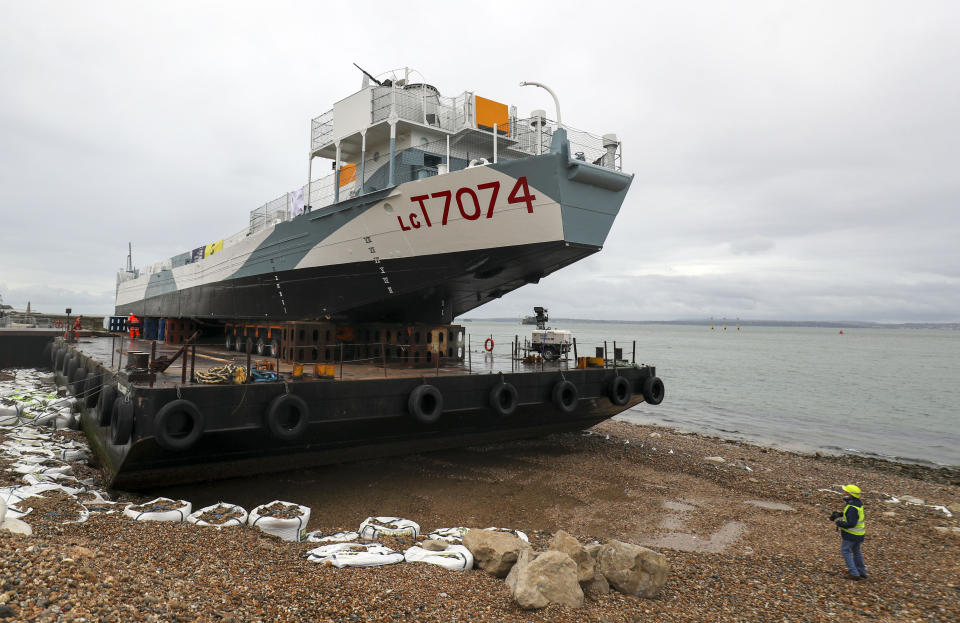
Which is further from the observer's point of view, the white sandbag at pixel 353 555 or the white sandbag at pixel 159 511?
the white sandbag at pixel 159 511

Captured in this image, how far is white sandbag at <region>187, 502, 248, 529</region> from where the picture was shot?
6801 mm

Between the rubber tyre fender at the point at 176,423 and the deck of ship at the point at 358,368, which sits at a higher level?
the deck of ship at the point at 358,368

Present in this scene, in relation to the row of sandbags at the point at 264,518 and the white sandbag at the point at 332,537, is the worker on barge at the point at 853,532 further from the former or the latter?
the white sandbag at the point at 332,537

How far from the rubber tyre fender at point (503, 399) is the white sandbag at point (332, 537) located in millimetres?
4425

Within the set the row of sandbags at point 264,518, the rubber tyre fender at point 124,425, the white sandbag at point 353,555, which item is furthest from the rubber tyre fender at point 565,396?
the rubber tyre fender at point 124,425

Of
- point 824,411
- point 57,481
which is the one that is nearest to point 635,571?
point 57,481

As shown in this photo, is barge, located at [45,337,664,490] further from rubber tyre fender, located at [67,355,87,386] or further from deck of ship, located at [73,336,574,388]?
rubber tyre fender, located at [67,355,87,386]

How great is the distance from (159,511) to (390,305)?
796 cm

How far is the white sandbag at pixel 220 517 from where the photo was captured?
6.80 metres

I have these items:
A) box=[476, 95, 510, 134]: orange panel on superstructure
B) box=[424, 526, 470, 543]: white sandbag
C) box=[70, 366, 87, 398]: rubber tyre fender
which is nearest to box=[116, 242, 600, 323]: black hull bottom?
box=[476, 95, 510, 134]: orange panel on superstructure

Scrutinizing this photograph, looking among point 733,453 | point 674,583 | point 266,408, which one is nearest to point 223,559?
point 266,408

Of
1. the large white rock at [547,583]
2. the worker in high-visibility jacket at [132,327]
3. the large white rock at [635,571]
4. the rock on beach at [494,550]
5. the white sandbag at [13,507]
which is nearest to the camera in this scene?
the large white rock at [547,583]

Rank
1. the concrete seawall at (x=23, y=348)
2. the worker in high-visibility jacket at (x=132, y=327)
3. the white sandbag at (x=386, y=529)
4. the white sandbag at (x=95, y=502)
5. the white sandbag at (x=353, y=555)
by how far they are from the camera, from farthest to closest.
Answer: the concrete seawall at (x=23, y=348)
the worker in high-visibility jacket at (x=132, y=327)
the white sandbag at (x=95, y=502)
the white sandbag at (x=386, y=529)
the white sandbag at (x=353, y=555)

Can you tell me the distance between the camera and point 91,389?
40.7ft
